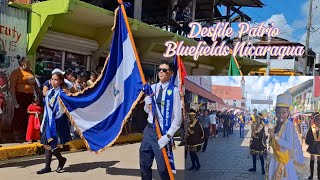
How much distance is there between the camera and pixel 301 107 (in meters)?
4.11

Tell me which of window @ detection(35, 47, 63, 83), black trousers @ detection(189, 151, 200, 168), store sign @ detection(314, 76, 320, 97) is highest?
window @ detection(35, 47, 63, 83)

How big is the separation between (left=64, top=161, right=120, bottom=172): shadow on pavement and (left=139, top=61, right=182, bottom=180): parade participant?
222cm

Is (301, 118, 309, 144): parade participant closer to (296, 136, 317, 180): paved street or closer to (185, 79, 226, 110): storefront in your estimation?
(296, 136, 317, 180): paved street

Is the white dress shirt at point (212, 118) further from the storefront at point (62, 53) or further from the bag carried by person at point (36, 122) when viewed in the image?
the storefront at point (62, 53)

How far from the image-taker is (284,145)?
4.10 meters

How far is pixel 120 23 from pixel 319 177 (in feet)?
11.2

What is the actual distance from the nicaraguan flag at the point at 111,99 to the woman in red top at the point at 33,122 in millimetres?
1972

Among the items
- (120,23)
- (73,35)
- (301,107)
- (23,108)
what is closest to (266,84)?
(301,107)

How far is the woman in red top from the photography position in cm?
776

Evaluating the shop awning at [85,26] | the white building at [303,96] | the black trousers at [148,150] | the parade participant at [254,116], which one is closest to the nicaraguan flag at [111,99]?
the black trousers at [148,150]

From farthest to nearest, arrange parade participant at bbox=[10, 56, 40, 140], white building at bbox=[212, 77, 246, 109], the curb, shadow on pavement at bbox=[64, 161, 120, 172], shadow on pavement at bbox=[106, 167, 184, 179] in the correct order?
parade participant at bbox=[10, 56, 40, 140] < the curb < shadow on pavement at bbox=[64, 161, 120, 172] < shadow on pavement at bbox=[106, 167, 184, 179] < white building at bbox=[212, 77, 246, 109]

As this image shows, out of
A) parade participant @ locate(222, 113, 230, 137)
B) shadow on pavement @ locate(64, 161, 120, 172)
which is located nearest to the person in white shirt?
parade participant @ locate(222, 113, 230, 137)

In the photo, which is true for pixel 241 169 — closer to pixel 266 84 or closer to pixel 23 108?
pixel 266 84

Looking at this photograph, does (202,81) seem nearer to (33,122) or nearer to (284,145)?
(284,145)
